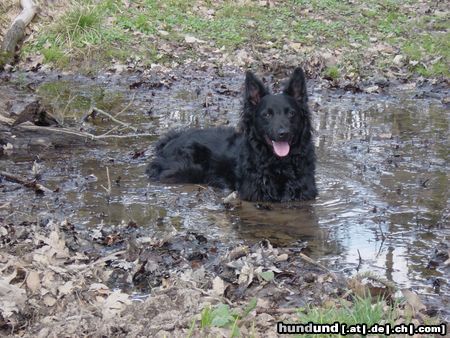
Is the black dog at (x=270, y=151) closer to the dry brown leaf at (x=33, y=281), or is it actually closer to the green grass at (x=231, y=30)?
the dry brown leaf at (x=33, y=281)

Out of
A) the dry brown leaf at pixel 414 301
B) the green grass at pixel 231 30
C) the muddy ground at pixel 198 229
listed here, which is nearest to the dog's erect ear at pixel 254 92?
the muddy ground at pixel 198 229

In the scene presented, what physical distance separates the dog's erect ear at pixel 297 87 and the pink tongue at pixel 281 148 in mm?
554

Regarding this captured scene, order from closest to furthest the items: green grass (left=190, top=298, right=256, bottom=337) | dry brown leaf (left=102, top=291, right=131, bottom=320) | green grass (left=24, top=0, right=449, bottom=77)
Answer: green grass (left=190, top=298, right=256, bottom=337) → dry brown leaf (left=102, top=291, right=131, bottom=320) → green grass (left=24, top=0, right=449, bottom=77)

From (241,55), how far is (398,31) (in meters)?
4.12

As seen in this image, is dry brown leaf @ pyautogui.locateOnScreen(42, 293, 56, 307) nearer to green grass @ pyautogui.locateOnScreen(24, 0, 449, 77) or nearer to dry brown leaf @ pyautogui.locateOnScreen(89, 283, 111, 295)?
dry brown leaf @ pyautogui.locateOnScreen(89, 283, 111, 295)

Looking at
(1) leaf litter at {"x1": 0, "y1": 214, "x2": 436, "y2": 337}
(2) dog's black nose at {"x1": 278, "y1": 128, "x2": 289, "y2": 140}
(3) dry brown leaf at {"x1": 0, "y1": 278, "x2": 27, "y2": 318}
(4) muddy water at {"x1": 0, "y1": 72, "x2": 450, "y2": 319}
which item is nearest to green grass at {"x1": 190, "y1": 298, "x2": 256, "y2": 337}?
(1) leaf litter at {"x1": 0, "y1": 214, "x2": 436, "y2": 337}

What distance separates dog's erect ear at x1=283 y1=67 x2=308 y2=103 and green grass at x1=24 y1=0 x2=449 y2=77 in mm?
6016

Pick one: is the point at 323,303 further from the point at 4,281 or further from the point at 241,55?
the point at 241,55

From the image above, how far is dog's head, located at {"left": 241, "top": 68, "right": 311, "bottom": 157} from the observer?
741cm

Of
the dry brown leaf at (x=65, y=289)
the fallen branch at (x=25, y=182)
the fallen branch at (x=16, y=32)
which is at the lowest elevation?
the dry brown leaf at (x=65, y=289)

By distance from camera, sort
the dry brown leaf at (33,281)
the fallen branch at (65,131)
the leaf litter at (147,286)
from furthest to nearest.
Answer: the fallen branch at (65,131)
the dry brown leaf at (33,281)
the leaf litter at (147,286)

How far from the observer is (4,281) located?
4.52 meters

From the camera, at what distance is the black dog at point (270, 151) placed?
7504 mm

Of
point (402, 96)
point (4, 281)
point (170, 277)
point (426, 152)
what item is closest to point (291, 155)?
point (426, 152)
